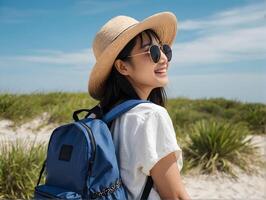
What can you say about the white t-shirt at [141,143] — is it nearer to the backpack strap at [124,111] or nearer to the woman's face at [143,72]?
the backpack strap at [124,111]

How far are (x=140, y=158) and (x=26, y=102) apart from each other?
9228 mm

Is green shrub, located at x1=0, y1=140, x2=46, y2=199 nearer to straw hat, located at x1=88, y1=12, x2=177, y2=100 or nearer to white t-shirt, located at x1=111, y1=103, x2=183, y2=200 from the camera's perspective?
straw hat, located at x1=88, y1=12, x2=177, y2=100

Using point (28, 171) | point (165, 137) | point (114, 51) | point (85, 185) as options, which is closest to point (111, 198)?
point (85, 185)

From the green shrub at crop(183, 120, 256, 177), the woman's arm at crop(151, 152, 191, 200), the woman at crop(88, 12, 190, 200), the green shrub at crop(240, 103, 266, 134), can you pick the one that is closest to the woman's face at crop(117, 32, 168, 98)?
the woman at crop(88, 12, 190, 200)

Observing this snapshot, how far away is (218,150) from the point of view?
7.83 metres

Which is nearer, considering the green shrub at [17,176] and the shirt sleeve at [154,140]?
the shirt sleeve at [154,140]

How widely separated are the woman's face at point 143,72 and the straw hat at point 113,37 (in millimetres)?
75

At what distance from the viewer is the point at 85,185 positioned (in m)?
1.86

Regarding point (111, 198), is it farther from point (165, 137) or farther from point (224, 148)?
point (224, 148)

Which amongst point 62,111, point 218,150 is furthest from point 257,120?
point 62,111

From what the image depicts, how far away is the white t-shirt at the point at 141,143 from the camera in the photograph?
182cm

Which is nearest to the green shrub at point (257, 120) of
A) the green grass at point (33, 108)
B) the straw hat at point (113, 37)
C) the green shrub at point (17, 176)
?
the green grass at point (33, 108)

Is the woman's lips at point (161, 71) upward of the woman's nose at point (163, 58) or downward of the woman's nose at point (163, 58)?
downward

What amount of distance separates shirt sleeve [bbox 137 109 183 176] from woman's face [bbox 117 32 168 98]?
0.37m
